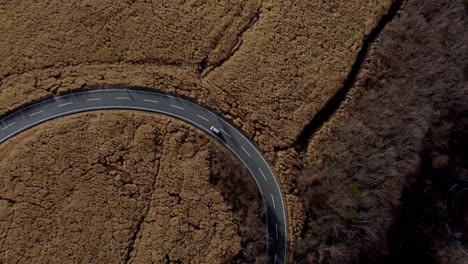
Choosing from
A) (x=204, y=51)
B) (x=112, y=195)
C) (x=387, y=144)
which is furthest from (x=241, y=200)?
(x=387, y=144)

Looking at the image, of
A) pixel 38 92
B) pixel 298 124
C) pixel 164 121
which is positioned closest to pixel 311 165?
pixel 298 124

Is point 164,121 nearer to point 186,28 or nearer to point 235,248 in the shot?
point 186,28

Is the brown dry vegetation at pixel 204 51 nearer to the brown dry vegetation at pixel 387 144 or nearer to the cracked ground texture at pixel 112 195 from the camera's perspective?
the brown dry vegetation at pixel 387 144

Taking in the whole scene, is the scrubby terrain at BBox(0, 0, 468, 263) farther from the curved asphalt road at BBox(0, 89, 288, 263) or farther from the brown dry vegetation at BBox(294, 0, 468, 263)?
the curved asphalt road at BBox(0, 89, 288, 263)

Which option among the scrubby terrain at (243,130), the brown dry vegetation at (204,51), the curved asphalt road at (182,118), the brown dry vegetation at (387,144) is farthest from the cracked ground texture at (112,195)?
the brown dry vegetation at (387,144)

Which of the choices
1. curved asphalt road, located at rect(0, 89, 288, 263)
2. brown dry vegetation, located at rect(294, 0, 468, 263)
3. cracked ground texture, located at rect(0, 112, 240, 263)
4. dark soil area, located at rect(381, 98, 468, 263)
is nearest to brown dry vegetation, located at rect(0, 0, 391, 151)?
curved asphalt road, located at rect(0, 89, 288, 263)
